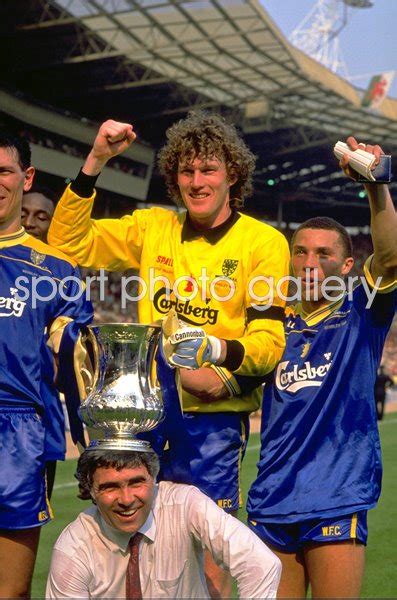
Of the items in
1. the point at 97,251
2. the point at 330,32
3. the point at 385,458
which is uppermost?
the point at 330,32

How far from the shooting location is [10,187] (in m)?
3.03

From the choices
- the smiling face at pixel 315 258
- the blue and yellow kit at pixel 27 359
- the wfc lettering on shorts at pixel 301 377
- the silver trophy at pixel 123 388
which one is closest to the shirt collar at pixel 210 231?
the smiling face at pixel 315 258

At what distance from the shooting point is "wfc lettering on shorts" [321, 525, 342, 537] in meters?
3.15

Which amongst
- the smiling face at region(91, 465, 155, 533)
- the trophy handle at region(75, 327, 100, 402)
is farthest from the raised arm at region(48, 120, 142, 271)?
the smiling face at region(91, 465, 155, 533)

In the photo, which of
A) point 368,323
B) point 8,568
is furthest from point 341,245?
point 8,568

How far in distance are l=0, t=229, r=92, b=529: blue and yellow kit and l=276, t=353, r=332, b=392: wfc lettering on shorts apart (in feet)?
2.46

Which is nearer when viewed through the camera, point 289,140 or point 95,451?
point 95,451

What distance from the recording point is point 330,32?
45656 mm

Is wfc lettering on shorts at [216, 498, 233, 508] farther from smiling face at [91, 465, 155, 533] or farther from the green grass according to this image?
the green grass

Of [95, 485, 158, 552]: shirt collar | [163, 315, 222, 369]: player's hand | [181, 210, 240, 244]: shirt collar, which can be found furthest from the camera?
[181, 210, 240, 244]: shirt collar

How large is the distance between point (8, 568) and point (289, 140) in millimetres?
32650

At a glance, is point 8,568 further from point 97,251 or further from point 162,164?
point 162,164

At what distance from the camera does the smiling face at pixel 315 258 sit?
11.0ft

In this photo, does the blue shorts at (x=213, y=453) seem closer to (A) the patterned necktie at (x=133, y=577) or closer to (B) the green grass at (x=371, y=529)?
(A) the patterned necktie at (x=133, y=577)
